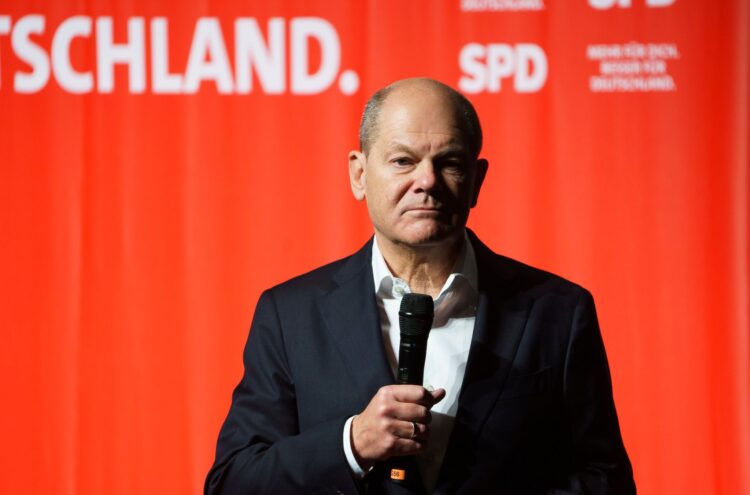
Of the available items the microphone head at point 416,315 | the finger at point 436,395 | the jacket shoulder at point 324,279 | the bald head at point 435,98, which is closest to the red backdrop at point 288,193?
the jacket shoulder at point 324,279

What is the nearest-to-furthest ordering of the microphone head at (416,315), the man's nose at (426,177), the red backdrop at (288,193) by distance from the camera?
the microphone head at (416,315), the man's nose at (426,177), the red backdrop at (288,193)

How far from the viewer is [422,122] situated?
147 centimetres

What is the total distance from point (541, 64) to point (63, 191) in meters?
1.72

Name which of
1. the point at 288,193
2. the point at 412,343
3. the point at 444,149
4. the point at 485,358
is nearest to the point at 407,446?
the point at 412,343

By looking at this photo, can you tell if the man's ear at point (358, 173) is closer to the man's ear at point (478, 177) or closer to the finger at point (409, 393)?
the man's ear at point (478, 177)

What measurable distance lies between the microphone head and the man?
12 cm

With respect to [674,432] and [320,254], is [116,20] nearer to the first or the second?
[320,254]

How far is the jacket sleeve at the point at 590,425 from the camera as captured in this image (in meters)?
1.45

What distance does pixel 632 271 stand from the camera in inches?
122

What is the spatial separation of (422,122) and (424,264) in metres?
0.26

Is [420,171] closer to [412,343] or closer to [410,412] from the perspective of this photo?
[412,343]

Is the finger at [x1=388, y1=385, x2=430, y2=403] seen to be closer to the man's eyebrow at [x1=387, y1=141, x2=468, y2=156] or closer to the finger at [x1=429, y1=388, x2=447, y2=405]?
the finger at [x1=429, y1=388, x2=447, y2=405]

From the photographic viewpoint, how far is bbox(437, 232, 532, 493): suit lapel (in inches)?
54.9

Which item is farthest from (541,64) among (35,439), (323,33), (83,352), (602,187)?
(35,439)
